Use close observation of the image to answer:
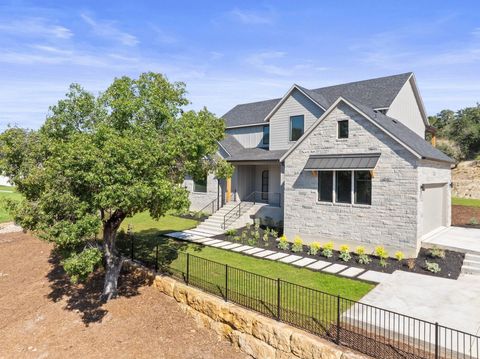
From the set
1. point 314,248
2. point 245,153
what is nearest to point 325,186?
point 314,248

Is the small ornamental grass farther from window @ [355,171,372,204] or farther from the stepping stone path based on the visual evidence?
window @ [355,171,372,204]

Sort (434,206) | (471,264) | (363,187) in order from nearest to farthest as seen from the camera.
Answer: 1. (471,264)
2. (363,187)
3. (434,206)

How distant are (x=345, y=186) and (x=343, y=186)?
99 millimetres

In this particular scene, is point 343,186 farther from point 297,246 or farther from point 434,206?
point 434,206

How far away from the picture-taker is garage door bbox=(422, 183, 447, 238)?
51.6 ft

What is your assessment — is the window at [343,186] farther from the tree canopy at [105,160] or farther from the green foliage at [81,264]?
the green foliage at [81,264]

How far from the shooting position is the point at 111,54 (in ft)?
53.5

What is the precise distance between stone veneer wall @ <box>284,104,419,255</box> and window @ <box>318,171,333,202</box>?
10.2 inches

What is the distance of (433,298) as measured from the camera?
9789 mm

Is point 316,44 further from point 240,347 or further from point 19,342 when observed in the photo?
point 19,342

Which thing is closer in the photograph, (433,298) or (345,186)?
(433,298)

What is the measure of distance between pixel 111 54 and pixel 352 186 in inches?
563

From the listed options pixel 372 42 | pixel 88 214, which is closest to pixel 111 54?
pixel 88 214

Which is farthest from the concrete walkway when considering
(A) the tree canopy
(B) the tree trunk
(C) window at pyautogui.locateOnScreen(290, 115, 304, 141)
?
(C) window at pyautogui.locateOnScreen(290, 115, 304, 141)
